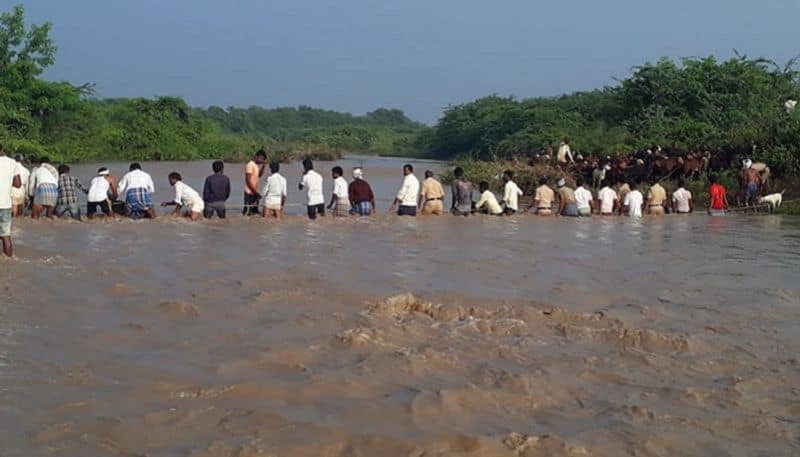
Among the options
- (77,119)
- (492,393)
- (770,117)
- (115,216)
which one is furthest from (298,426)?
(77,119)

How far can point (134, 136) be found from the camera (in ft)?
144

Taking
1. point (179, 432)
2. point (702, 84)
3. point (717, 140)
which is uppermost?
point (702, 84)

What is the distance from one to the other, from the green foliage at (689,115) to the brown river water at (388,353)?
48.1ft

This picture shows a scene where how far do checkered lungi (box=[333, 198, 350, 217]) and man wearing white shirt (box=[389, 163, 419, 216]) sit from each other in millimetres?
915

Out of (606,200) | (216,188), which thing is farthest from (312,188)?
(606,200)

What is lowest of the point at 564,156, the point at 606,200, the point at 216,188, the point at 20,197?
the point at 20,197

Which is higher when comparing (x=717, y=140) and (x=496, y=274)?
(x=717, y=140)

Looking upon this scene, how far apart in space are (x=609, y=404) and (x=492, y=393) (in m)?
0.61

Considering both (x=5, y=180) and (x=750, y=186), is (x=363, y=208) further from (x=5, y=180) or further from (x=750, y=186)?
(x=750, y=186)

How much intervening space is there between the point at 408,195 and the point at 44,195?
20.0 ft

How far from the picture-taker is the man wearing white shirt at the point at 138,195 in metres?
14.6

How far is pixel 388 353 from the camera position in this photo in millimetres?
5480

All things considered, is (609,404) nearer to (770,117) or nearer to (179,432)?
(179,432)

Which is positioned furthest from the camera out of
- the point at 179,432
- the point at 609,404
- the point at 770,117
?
the point at 770,117
